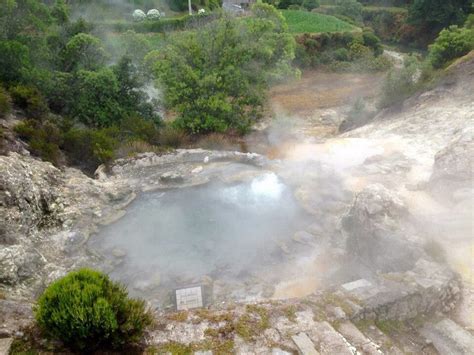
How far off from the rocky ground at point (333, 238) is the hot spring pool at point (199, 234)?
0.51 metres

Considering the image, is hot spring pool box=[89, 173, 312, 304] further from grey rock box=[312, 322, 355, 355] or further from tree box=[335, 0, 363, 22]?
tree box=[335, 0, 363, 22]

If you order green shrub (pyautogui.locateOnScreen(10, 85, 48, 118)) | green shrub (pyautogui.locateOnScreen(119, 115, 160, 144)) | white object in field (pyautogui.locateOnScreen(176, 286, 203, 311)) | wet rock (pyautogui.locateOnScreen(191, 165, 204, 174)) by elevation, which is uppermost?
green shrub (pyautogui.locateOnScreen(10, 85, 48, 118))

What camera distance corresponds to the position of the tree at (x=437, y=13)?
36.2m

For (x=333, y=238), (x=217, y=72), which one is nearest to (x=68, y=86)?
(x=217, y=72)

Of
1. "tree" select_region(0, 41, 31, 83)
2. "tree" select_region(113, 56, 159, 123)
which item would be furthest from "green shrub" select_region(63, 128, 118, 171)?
"tree" select_region(113, 56, 159, 123)

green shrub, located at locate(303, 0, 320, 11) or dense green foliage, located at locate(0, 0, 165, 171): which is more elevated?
green shrub, located at locate(303, 0, 320, 11)

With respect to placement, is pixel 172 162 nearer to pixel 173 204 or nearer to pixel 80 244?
pixel 173 204

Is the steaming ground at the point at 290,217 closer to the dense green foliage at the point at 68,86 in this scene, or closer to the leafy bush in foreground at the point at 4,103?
the dense green foliage at the point at 68,86

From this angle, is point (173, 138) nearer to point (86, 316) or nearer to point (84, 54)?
point (84, 54)

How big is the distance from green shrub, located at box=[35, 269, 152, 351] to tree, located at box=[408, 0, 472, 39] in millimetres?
A: 39458

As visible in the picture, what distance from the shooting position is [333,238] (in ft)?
31.2

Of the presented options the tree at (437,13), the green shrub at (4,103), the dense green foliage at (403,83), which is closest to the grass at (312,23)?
the tree at (437,13)

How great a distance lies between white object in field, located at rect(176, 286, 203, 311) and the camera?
294 inches

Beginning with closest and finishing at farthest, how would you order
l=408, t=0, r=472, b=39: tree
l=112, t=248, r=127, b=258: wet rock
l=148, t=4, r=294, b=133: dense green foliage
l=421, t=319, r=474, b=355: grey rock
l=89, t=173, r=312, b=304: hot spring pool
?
1. l=421, t=319, r=474, b=355: grey rock
2. l=89, t=173, r=312, b=304: hot spring pool
3. l=112, t=248, r=127, b=258: wet rock
4. l=148, t=4, r=294, b=133: dense green foliage
5. l=408, t=0, r=472, b=39: tree
